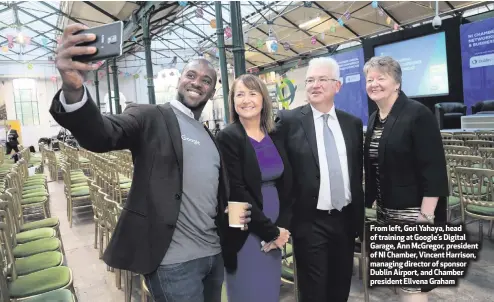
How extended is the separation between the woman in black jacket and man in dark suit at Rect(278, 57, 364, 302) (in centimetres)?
14

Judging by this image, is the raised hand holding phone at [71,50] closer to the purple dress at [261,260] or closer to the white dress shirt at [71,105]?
the white dress shirt at [71,105]

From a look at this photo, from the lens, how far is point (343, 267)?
1.83 m

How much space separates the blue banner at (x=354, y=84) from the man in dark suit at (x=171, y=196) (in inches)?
541

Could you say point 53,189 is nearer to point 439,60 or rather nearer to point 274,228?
point 274,228

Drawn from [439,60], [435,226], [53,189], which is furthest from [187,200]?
[439,60]

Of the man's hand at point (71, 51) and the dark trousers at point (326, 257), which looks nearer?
the man's hand at point (71, 51)

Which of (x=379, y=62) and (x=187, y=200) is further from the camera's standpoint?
(x=379, y=62)

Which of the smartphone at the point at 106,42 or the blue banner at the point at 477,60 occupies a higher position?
the blue banner at the point at 477,60

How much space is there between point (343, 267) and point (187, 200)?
3.20ft

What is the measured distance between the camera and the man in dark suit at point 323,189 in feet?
5.85

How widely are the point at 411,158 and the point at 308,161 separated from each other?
0.50 metres

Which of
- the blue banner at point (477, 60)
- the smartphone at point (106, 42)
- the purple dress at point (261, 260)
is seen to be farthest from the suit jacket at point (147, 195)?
the blue banner at point (477, 60)

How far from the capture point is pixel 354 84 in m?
14.7
